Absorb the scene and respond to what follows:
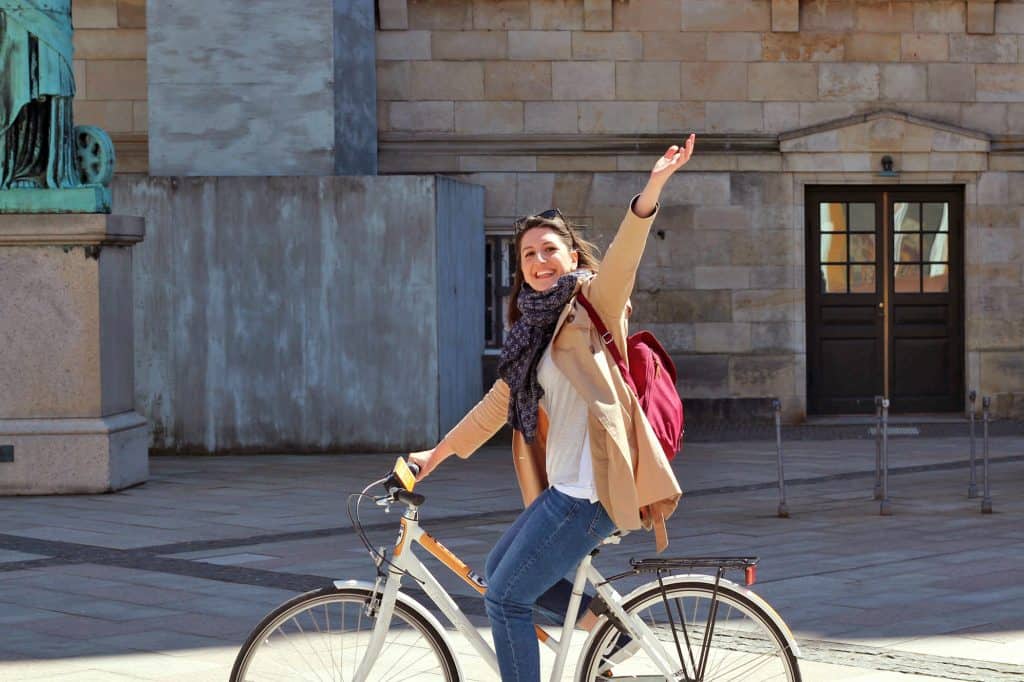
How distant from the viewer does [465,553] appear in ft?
34.0

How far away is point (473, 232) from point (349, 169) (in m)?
1.41

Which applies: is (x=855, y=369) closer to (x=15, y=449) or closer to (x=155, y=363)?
(x=155, y=363)

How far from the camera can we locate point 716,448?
17484 mm

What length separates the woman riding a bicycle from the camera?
490 cm

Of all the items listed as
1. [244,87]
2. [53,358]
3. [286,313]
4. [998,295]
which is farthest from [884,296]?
[53,358]

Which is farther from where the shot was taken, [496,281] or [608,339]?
[496,281]

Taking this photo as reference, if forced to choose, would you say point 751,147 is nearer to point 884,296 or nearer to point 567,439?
point 884,296

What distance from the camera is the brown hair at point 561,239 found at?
5168mm

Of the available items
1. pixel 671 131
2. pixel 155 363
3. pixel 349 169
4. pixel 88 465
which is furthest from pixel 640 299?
pixel 88 465

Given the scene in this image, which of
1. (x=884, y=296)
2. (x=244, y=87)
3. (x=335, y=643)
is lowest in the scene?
(x=335, y=643)

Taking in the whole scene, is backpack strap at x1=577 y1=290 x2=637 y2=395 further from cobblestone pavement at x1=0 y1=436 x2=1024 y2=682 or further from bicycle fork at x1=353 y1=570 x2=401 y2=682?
cobblestone pavement at x1=0 y1=436 x2=1024 y2=682

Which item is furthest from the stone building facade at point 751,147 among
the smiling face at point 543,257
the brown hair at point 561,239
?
the smiling face at point 543,257

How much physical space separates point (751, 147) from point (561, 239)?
14390 mm

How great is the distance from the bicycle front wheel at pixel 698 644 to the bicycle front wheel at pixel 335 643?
17.2 inches
